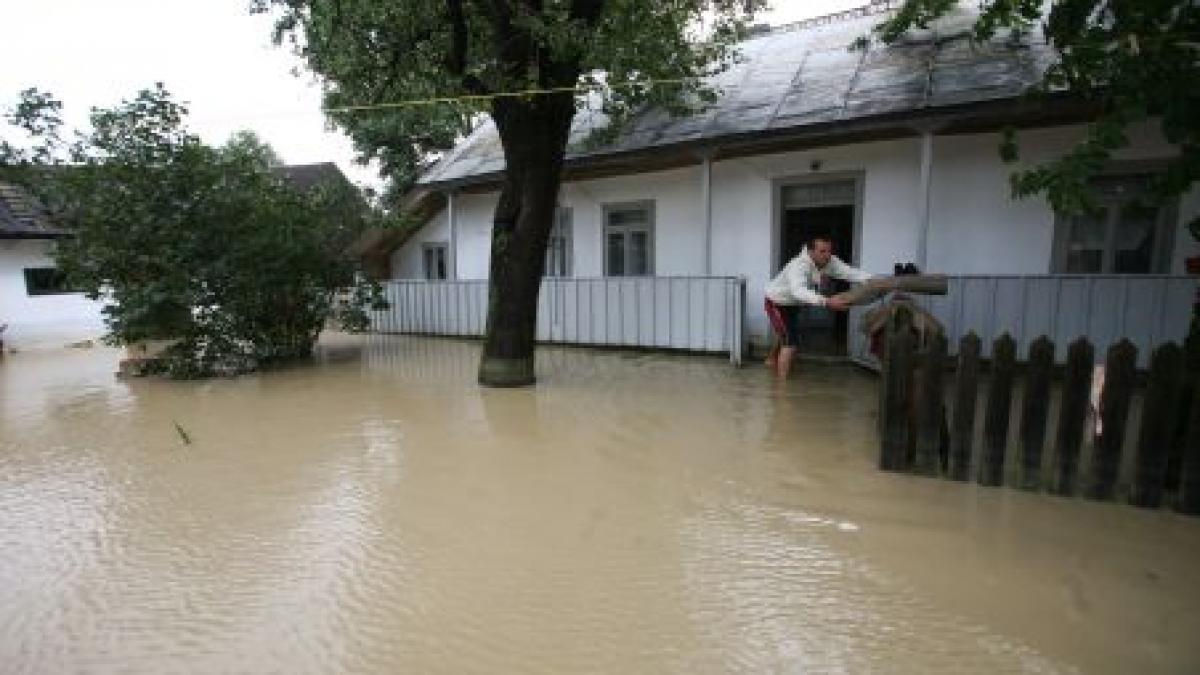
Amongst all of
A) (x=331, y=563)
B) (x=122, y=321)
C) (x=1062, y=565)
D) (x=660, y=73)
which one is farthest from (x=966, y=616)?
(x=122, y=321)

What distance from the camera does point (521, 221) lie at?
7855mm

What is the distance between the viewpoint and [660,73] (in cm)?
836

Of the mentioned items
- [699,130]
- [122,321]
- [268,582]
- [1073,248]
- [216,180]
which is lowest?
[268,582]

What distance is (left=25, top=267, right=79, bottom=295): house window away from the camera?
17.2 m

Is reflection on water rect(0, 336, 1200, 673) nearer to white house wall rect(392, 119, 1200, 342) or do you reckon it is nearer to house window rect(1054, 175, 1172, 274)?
white house wall rect(392, 119, 1200, 342)

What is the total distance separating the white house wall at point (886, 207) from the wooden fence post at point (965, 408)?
4.65 meters

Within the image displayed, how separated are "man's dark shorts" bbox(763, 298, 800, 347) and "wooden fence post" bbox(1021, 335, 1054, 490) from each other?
3780mm

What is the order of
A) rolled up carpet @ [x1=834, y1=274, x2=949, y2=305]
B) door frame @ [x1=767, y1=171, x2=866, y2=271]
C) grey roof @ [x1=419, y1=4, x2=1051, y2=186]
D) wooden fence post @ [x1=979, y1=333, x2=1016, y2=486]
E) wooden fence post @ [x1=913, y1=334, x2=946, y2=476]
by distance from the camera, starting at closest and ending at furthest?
wooden fence post @ [x1=979, y1=333, x2=1016, y2=486], wooden fence post @ [x1=913, y1=334, x2=946, y2=476], rolled up carpet @ [x1=834, y1=274, x2=949, y2=305], grey roof @ [x1=419, y1=4, x2=1051, y2=186], door frame @ [x1=767, y1=171, x2=866, y2=271]

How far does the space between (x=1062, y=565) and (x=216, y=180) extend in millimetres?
10607

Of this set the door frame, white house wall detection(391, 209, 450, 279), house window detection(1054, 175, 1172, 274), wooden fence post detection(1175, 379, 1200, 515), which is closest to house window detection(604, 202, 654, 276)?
the door frame

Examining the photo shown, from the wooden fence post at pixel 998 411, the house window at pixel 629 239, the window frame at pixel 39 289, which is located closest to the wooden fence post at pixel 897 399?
the wooden fence post at pixel 998 411

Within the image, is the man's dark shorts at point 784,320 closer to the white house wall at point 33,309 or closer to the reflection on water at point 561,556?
the reflection on water at point 561,556

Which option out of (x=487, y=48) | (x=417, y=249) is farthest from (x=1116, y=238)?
(x=417, y=249)

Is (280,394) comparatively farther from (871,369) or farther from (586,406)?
(871,369)
